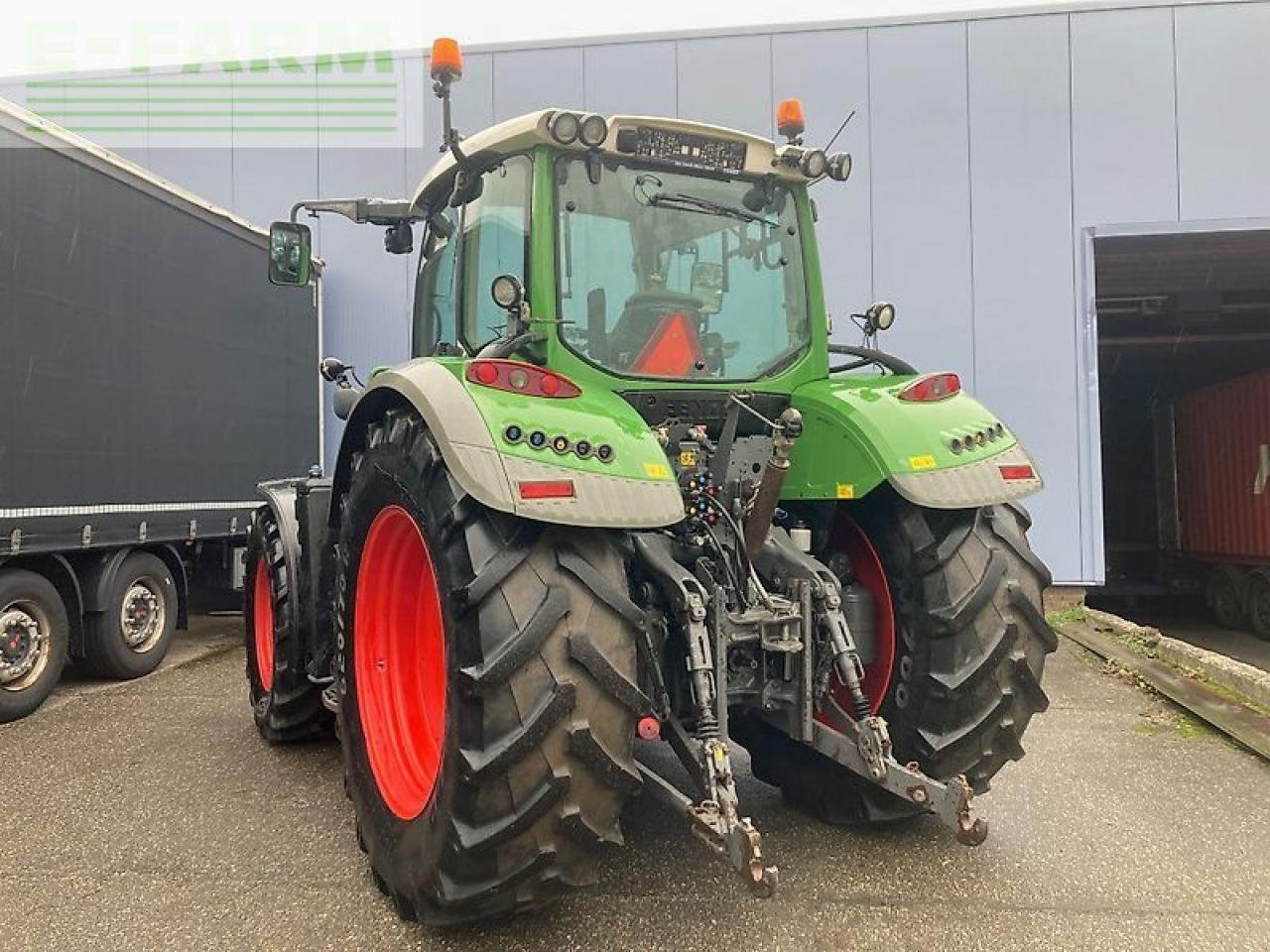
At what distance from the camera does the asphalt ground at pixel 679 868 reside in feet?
8.67

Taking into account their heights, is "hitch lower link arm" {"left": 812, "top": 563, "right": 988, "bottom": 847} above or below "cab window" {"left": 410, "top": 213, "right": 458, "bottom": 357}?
below

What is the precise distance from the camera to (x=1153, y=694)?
19.4ft

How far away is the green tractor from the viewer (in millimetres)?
2291

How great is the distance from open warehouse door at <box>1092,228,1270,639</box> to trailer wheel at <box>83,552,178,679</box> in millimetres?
8995

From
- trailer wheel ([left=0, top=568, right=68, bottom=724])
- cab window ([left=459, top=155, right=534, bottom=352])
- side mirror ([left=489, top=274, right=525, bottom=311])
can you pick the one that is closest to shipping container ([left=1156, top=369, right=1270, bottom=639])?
cab window ([left=459, top=155, right=534, bottom=352])

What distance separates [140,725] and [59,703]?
42.5 inches

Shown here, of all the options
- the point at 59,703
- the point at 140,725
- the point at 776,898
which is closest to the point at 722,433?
the point at 776,898

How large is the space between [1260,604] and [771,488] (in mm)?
12061

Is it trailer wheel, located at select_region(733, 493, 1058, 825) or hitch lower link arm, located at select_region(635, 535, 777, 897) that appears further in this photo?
trailer wheel, located at select_region(733, 493, 1058, 825)

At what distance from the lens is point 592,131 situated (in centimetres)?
294

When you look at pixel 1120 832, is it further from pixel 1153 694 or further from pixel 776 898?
pixel 1153 694

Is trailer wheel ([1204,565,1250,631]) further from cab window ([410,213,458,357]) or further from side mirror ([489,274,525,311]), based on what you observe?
side mirror ([489,274,525,311])

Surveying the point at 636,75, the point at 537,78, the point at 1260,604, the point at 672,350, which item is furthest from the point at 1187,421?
the point at 672,350

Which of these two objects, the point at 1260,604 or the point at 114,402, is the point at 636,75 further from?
the point at 1260,604
